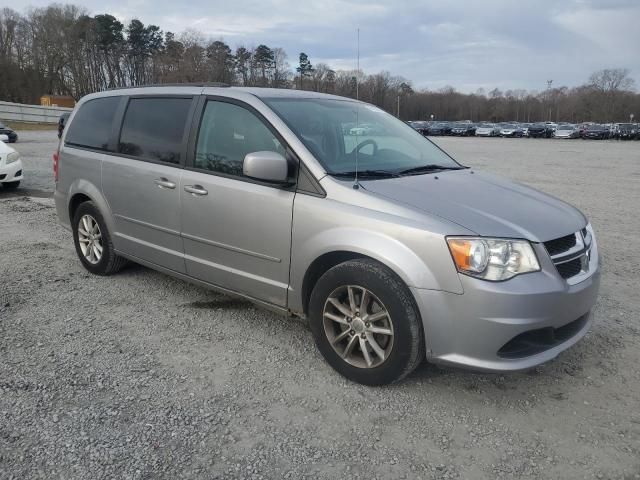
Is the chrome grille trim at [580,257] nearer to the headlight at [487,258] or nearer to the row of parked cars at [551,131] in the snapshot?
the headlight at [487,258]

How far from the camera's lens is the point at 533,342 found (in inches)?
117

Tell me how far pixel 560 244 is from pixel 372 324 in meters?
1.19

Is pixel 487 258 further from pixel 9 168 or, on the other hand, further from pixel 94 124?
pixel 9 168

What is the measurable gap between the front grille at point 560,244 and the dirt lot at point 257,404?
884mm

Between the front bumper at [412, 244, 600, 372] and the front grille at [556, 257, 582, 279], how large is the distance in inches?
3.2

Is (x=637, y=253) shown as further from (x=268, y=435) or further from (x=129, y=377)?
(x=129, y=377)

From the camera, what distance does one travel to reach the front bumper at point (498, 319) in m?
2.81

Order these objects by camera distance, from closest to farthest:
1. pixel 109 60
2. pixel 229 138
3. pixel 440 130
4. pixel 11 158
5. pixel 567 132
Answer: pixel 229 138
pixel 11 158
pixel 567 132
pixel 440 130
pixel 109 60

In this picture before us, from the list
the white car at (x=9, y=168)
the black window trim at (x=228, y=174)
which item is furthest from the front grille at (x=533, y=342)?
the white car at (x=9, y=168)

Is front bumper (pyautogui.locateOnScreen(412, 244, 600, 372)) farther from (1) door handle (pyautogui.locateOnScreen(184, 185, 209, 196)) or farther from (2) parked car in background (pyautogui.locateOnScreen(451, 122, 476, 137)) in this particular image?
(2) parked car in background (pyautogui.locateOnScreen(451, 122, 476, 137))

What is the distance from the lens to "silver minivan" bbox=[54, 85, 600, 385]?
2887mm

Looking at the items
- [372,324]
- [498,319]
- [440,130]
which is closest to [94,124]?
[372,324]

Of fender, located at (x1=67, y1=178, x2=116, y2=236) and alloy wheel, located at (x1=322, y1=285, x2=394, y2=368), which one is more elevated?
fender, located at (x1=67, y1=178, x2=116, y2=236)

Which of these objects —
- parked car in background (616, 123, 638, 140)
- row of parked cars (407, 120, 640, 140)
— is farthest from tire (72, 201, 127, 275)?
parked car in background (616, 123, 638, 140)
